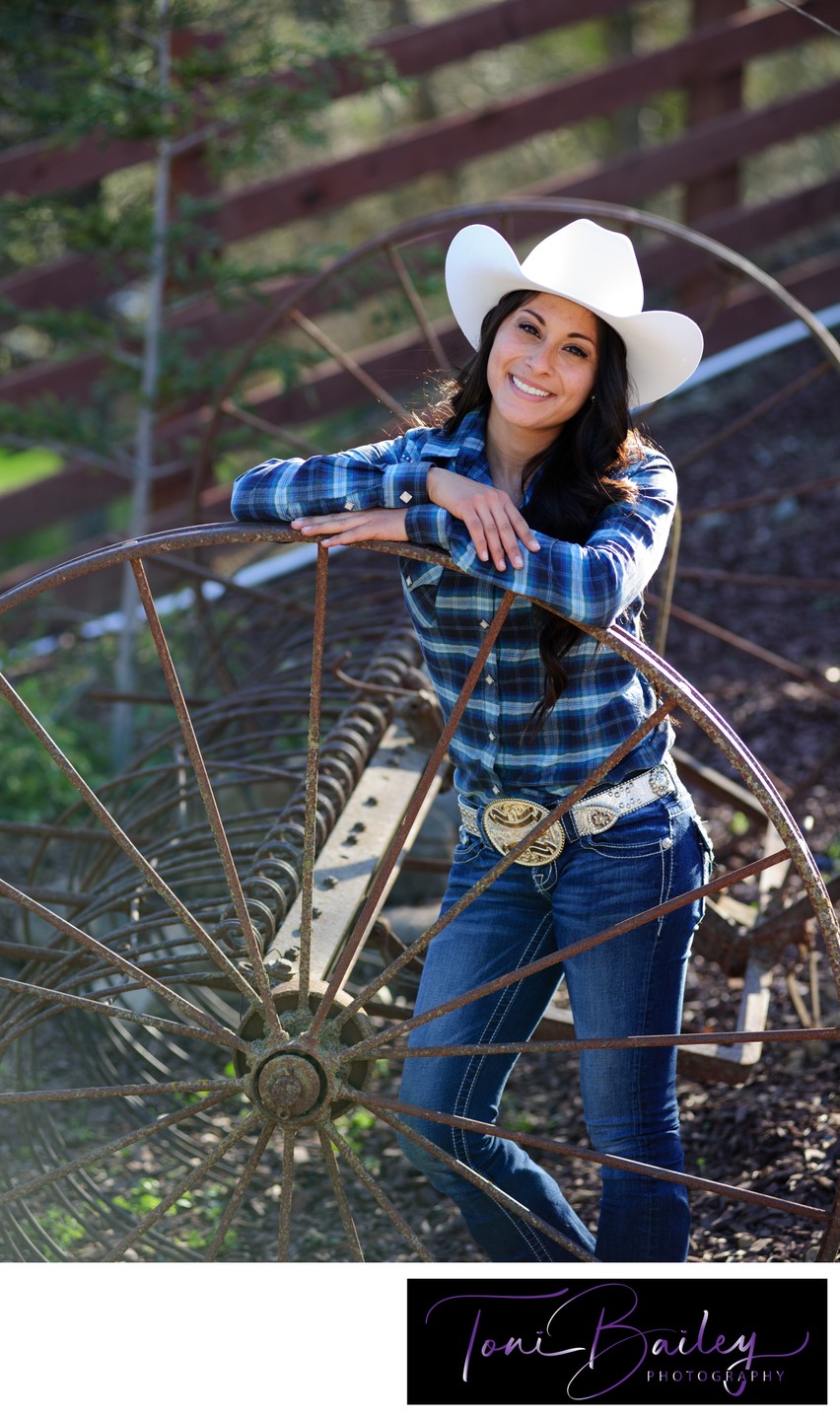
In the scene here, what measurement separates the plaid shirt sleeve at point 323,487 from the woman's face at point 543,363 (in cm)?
19

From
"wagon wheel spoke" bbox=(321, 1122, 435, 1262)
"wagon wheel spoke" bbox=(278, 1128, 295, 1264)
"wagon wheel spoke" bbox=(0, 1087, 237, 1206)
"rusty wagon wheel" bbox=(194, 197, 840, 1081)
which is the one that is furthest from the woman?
"rusty wagon wheel" bbox=(194, 197, 840, 1081)

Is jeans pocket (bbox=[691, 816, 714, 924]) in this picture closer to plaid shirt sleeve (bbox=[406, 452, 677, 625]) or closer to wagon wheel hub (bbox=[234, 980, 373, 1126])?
plaid shirt sleeve (bbox=[406, 452, 677, 625])

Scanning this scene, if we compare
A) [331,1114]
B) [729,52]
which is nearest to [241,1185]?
[331,1114]

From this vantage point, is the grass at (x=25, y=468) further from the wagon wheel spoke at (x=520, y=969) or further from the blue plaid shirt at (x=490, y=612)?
the wagon wheel spoke at (x=520, y=969)

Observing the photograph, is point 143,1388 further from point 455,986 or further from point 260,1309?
point 455,986

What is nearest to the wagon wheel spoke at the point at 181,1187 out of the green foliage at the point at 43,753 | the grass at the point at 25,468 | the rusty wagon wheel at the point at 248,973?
the rusty wagon wheel at the point at 248,973

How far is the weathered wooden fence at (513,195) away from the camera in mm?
4930

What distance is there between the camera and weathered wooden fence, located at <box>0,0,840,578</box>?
493 cm

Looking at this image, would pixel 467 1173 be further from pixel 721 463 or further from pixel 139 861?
pixel 721 463

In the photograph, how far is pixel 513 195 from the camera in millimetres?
5738

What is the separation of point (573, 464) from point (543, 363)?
0.15m

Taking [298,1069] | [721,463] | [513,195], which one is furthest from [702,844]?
[513,195]

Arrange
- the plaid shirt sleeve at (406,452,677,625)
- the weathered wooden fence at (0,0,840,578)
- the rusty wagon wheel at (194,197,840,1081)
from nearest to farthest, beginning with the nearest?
the plaid shirt sleeve at (406,452,677,625) < the rusty wagon wheel at (194,197,840,1081) < the weathered wooden fence at (0,0,840,578)

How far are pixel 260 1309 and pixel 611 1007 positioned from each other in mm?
657
